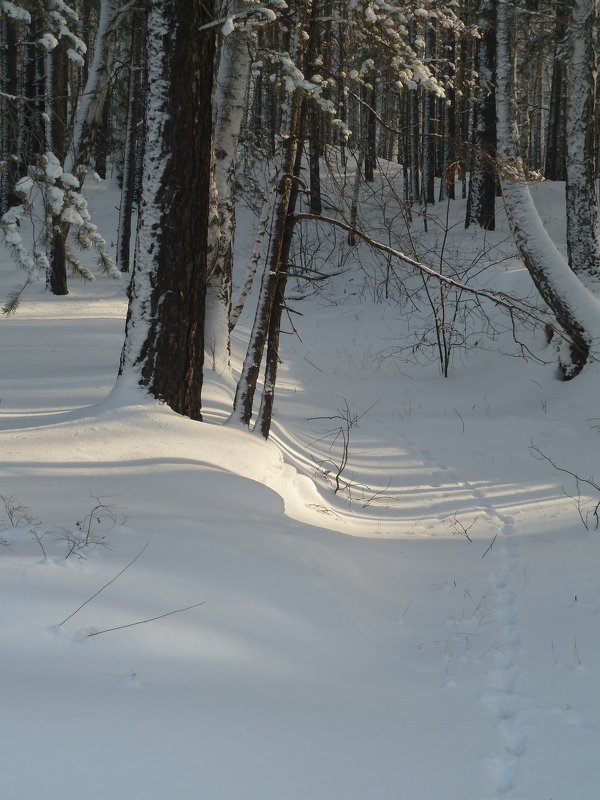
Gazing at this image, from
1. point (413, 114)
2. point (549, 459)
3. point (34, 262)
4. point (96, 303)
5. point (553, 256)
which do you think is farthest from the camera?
point (413, 114)

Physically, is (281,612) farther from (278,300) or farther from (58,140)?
(58,140)

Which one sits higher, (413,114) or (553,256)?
(413,114)

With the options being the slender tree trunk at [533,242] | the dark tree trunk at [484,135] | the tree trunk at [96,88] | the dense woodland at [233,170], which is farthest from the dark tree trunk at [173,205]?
the dark tree trunk at [484,135]

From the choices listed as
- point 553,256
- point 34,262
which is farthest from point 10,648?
point 553,256

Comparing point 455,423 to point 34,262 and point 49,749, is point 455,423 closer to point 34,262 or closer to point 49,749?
point 34,262

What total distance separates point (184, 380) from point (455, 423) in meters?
4.50

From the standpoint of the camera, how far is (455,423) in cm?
991

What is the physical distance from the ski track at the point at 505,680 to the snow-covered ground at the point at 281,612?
2 centimetres

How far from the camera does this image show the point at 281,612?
12.9 ft

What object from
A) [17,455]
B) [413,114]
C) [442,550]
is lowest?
[442,550]

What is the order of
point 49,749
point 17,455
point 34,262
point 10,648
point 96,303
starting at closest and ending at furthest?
1. point 49,749
2. point 10,648
3. point 17,455
4. point 34,262
5. point 96,303

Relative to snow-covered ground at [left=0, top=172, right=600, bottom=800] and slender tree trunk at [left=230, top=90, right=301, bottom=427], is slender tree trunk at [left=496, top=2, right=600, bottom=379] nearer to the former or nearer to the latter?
snow-covered ground at [left=0, top=172, right=600, bottom=800]

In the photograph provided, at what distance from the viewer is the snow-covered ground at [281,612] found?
2.70 meters

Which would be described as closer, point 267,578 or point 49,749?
point 49,749
